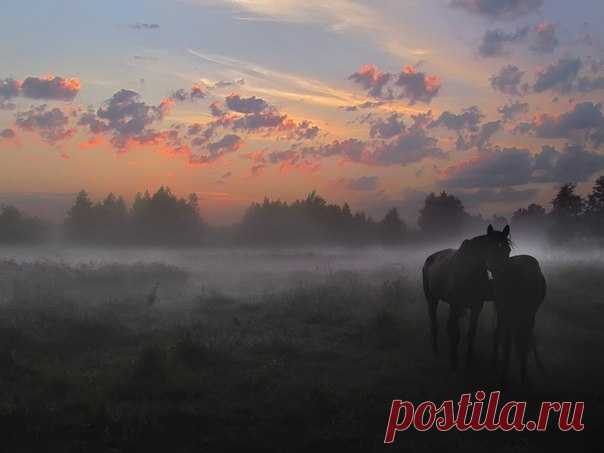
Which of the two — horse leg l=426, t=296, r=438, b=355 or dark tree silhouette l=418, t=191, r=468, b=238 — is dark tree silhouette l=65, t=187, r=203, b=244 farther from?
horse leg l=426, t=296, r=438, b=355

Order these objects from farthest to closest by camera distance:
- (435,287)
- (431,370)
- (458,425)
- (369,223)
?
(369,223)
(435,287)
(431,370)
(458,425)

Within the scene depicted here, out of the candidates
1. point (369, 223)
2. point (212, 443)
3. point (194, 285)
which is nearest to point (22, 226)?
point (194, 285)

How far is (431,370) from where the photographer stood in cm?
1038

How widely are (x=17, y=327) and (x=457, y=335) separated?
10.1 m

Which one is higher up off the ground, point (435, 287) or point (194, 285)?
point (435, 287)

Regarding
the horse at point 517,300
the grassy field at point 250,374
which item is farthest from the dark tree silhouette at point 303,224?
the horse at point 517,300

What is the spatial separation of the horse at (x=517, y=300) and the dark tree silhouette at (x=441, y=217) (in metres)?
84.1

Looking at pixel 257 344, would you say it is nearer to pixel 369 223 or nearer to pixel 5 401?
pixel 5 401

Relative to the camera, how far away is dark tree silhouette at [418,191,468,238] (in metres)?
93.6

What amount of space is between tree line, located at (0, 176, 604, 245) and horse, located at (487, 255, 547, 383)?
5213 centimetres

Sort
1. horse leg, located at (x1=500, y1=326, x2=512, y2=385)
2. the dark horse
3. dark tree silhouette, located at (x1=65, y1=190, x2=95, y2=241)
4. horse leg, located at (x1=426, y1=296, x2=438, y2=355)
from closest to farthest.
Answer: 1. horse leg, located at (x1=500, y1=326, x2=512, y2=385)
2. the dark horse
3. horse leg, located at (x1=426, y1=296, x2=438, y2=355)
4. dark tree silhouette, located at (x1=65, y1=190, x2=95, y2=241)

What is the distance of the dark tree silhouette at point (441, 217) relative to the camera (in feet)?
307

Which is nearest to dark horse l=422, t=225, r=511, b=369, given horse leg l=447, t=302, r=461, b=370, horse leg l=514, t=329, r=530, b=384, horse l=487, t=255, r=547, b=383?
horse leg l=447, t=302, r=461, b=370

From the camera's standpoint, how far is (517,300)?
1049 cm
